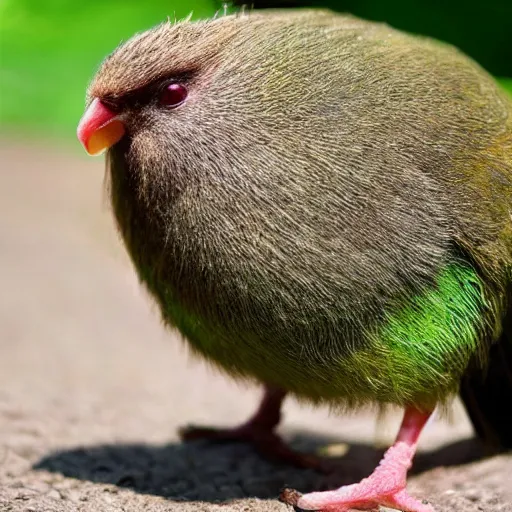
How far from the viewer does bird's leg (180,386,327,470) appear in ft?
11.7

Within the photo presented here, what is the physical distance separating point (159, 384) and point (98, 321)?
1.12m

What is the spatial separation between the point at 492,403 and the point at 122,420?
1831mm

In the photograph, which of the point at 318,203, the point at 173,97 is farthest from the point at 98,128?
the point at 318,203

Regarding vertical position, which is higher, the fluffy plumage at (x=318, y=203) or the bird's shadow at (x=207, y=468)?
the fluffy plumage at (x=318, y=203)

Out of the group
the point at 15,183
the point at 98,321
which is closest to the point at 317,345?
the point at 98,321

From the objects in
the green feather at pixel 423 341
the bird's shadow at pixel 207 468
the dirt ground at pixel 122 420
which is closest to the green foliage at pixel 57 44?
the dirt ground at pixel 122 420

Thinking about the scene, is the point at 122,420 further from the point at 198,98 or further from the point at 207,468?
the point at 198,98

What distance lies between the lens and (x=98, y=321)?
6.01 metres

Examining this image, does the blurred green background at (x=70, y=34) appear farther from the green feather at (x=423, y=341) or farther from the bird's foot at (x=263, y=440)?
the green feather at (x=423, y=341)

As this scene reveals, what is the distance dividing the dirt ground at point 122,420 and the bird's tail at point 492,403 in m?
0.11

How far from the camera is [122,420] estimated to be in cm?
430

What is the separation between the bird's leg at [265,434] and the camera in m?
3.56

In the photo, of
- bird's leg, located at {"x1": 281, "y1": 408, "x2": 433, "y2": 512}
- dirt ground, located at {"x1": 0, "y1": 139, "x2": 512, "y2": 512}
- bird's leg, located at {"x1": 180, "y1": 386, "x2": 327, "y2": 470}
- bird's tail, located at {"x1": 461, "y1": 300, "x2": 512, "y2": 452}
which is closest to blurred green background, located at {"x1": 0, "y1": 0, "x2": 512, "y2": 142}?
dirt ground, located at {"x1": 0, "y1": 139, "x2": 512, "y2": 512}

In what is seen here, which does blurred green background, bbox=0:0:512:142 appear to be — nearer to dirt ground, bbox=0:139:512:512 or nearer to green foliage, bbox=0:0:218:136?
green foliage, bbox=0:0:218:136
